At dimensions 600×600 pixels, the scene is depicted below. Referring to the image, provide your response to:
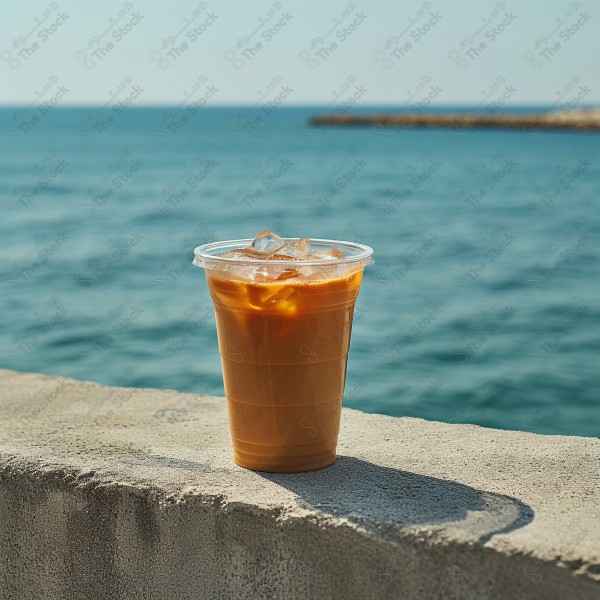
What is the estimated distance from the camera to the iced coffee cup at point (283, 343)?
2230 mm

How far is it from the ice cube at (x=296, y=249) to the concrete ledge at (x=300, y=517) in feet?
2.00

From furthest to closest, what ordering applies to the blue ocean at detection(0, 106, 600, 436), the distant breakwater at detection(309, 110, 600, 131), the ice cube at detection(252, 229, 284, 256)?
the distant breakwater at detection(309, 110, 600, 131)
the blue ocean at detection(0, 106, 600, 436)
the ice cube at detection(252, 229, 284, 256)

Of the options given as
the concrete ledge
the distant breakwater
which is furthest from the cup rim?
the distant breakwater

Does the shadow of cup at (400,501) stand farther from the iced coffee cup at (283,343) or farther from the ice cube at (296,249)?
the ice cube at (296,249)

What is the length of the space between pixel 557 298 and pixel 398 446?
25.1 feet

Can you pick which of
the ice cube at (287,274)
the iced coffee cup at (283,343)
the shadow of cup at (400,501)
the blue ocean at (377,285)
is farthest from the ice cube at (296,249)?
the blue ocean at (377,285)

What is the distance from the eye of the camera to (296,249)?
240 centimetres

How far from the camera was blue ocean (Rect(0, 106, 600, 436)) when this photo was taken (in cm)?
709

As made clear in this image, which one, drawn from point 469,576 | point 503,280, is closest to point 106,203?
point 503,280

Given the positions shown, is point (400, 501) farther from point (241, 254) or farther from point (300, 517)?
point (241, 254)

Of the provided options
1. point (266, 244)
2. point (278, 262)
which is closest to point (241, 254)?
point (266, 244)

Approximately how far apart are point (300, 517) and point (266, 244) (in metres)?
0.76

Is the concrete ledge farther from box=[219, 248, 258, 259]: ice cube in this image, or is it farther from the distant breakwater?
the distant breakwater

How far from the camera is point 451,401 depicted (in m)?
6.68
